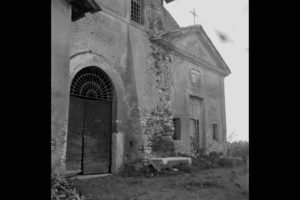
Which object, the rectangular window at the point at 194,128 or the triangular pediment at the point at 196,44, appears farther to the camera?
the rectangular window at the point at 194,128

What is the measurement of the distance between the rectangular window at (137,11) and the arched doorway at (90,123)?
2940 mm

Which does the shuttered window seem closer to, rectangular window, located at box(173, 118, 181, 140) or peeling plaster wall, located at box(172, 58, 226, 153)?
peeling plaster wall, located at box(172, 58, 226, 153)

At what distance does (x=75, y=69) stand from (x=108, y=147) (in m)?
2.62

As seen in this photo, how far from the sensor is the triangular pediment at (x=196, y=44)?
11859mm

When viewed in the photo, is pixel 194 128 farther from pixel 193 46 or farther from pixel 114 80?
pixel 114 80

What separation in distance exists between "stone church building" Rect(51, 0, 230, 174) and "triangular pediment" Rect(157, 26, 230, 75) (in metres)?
0.05

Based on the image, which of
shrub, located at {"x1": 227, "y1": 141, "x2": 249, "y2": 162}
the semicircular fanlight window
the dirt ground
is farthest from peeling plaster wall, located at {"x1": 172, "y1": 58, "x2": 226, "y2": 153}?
the dirt ground

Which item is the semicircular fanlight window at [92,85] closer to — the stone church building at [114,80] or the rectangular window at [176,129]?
the stone church building at [114,80]

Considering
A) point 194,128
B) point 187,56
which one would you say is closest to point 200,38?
point 187,56

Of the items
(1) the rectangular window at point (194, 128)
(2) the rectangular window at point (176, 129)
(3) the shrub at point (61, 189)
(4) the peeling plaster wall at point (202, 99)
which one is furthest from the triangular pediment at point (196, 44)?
(3) the shrub at point (61, 189)

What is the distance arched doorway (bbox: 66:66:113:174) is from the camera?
8.08 metres
